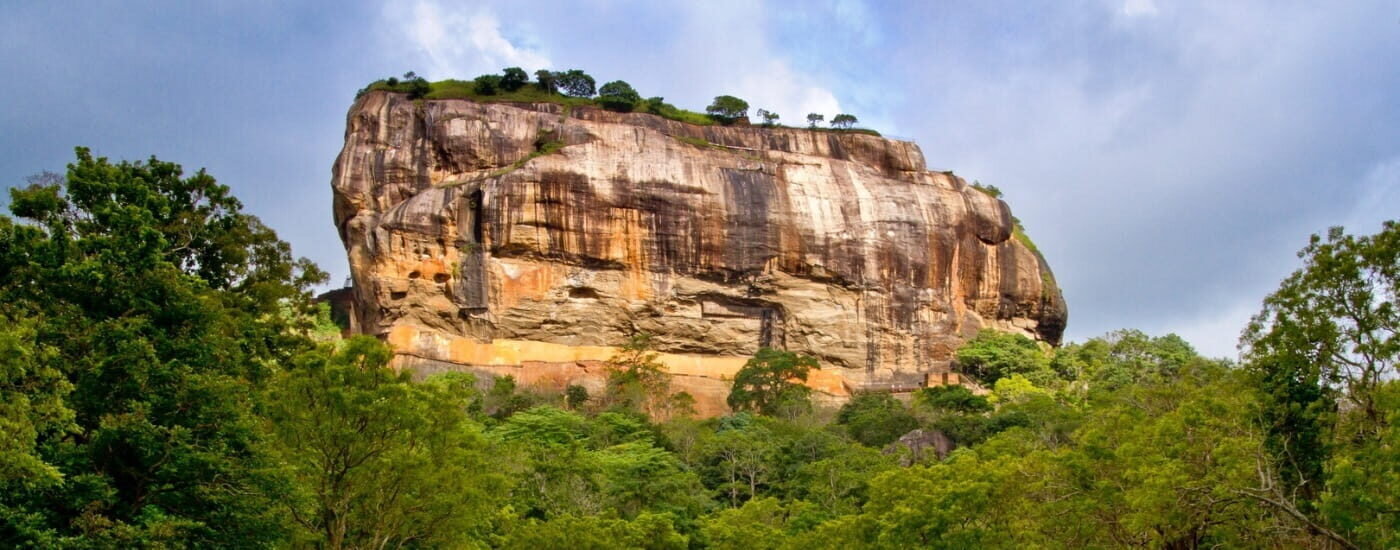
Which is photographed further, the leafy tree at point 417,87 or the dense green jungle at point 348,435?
the leafy tree at point 417,87

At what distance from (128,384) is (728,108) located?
45642mm

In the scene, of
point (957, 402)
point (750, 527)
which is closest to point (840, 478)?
point (750, 527)

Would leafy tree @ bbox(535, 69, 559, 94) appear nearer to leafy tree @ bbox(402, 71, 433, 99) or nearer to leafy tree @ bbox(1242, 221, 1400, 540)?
leafy tree @ bbox(402, 71, 433, 99)

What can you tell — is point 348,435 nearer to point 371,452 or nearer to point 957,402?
point 371,452

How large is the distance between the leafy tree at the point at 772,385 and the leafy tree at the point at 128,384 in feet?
99.1

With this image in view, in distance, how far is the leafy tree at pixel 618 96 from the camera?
55500mm

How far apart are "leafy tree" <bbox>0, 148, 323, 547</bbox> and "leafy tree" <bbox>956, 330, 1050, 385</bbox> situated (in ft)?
124

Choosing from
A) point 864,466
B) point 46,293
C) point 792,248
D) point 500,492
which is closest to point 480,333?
point 792,248

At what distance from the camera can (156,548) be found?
14.4 meters

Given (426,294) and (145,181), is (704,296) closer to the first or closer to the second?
(426,294)

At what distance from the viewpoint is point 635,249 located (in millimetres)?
49781

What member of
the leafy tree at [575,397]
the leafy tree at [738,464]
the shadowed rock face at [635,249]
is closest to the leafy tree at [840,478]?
the leafy tree at [738,464]

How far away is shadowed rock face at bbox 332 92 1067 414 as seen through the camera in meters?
48.1

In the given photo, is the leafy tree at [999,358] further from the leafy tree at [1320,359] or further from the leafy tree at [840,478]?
the leafy tree at [1320,359]
